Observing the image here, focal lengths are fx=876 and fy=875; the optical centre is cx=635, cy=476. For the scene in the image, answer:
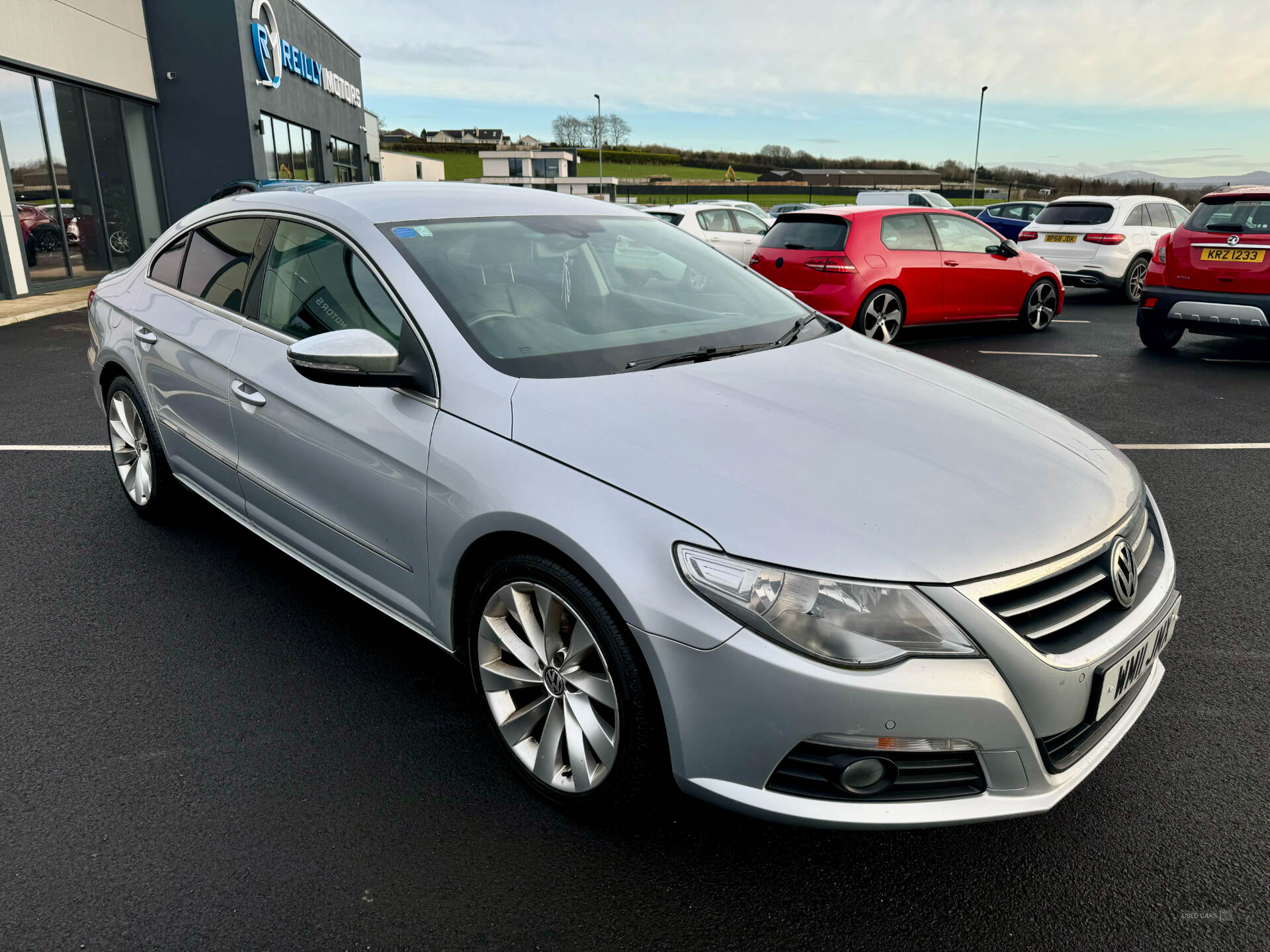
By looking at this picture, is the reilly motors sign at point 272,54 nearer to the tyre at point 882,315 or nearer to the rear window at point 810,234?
the rear window at point 810,234

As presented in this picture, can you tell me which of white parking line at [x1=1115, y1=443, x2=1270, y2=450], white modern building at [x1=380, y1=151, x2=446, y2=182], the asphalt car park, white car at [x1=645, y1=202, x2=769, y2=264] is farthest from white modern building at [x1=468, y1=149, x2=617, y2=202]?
the asphalt car park

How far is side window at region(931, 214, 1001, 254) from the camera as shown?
1009cm

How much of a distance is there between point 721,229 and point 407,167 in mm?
66353

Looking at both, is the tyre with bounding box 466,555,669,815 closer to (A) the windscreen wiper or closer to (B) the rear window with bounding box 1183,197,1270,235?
(A) the windscreen wiper

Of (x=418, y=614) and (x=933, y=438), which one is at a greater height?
(x=933, y=438)

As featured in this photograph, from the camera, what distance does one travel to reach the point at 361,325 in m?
2.89

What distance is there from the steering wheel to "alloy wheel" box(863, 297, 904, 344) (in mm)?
7115

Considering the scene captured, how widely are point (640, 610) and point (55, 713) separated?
6.96 ft

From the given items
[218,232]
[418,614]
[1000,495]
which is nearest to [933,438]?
[1000,495]

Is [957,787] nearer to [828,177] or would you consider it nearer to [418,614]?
[418,614]

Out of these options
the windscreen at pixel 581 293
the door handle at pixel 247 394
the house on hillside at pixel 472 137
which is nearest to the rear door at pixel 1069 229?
the windscreen at pixel 581 293

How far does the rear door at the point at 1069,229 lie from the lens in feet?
44.7

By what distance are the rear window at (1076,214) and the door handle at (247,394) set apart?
45.5 feet

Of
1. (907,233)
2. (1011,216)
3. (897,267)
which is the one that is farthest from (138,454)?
(1011,216)
